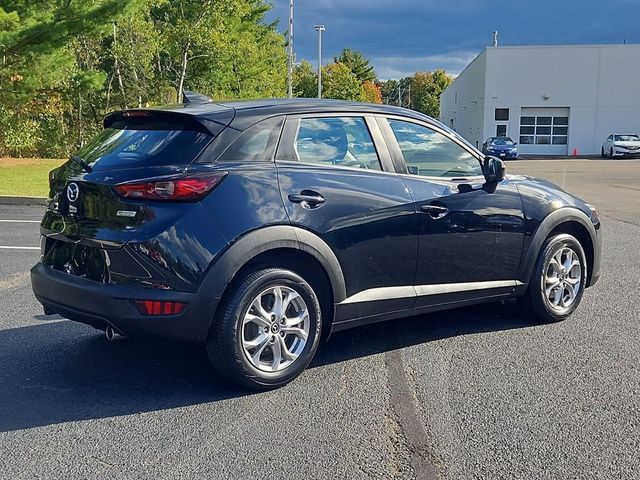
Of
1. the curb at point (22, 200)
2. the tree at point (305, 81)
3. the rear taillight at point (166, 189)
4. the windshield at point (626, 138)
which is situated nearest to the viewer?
the rear taillight at point (166, 189)

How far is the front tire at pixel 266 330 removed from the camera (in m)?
3.84

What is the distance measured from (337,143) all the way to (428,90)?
124m

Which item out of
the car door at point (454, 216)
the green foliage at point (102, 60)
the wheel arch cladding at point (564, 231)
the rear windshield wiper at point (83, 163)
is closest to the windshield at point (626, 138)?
the green foliage at point (102, 60)

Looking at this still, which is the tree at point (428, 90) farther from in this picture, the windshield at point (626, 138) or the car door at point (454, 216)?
the car door at point (454, 216)

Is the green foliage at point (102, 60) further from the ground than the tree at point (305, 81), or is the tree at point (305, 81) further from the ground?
the tree at point (305, 81)

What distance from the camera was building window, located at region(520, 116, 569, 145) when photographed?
4700 centimetres

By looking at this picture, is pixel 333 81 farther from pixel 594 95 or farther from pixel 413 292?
pixel 413 292

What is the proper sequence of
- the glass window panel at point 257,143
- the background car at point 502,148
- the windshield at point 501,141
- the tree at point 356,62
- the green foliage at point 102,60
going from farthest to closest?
the tree at point 356,62, the windshield at point 501,141, the background car at point 502,148, the green foliage at point 102,60, the glass window panel at point 257,143

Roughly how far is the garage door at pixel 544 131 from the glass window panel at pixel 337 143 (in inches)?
1779

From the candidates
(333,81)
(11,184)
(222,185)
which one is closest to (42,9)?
(11,184)

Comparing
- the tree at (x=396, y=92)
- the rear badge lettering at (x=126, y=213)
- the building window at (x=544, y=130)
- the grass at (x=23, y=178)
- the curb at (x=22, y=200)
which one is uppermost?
the tree at (x=396, y=92)

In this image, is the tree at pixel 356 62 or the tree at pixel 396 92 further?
the tree at pixel 396 92

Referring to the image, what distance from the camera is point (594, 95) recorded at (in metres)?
46.2

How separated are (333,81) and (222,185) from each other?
71750mm
